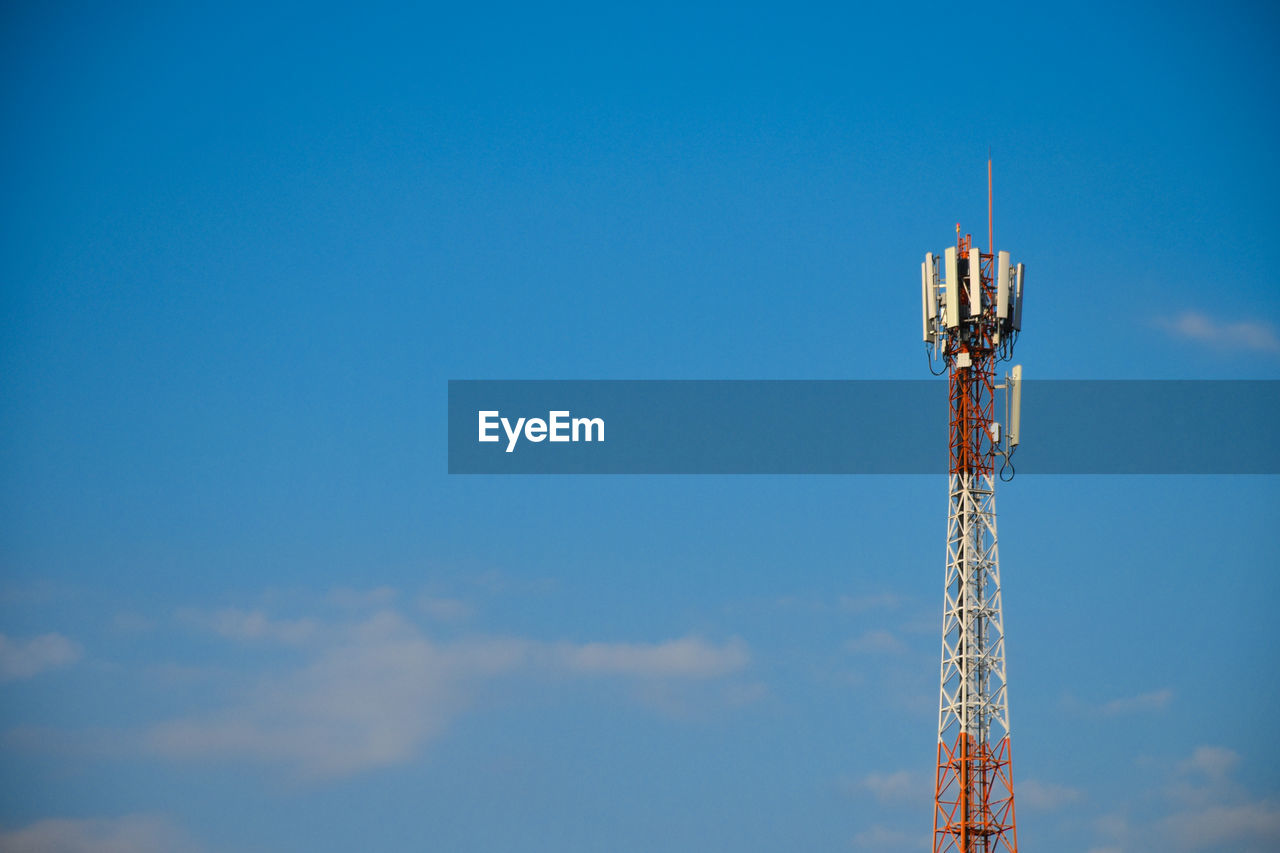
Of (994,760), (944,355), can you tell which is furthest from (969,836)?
(944,355)

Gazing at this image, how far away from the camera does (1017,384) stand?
6186 inches

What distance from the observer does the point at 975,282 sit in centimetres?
15625

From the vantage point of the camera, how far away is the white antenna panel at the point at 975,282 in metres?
156

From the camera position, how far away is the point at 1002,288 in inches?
6137

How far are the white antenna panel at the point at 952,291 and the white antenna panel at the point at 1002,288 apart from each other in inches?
85.9

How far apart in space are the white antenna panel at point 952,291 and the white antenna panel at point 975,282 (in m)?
0.76

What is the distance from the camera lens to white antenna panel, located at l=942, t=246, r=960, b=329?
156 m

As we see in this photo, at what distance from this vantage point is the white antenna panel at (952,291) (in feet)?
512

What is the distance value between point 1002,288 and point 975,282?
152 cm

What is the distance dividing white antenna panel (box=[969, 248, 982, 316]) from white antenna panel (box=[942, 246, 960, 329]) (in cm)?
76

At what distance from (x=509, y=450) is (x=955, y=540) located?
81.7ft

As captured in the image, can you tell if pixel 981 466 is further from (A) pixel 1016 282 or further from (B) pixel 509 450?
(B) pixel 509 450

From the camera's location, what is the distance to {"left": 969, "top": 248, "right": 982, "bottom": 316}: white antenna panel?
6152 inches

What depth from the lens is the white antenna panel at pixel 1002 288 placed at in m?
156
